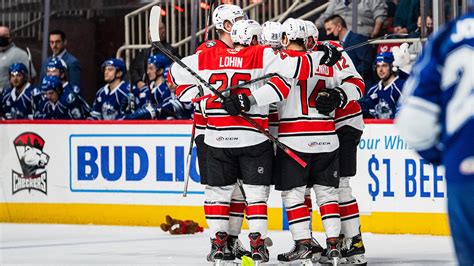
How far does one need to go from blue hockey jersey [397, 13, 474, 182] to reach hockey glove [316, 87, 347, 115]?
10.9ft

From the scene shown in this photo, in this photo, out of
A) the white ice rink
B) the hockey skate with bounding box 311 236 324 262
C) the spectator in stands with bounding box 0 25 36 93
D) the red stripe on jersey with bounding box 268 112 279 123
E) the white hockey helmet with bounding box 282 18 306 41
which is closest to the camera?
the white hockey helmet with bounding box 282 18 306 41

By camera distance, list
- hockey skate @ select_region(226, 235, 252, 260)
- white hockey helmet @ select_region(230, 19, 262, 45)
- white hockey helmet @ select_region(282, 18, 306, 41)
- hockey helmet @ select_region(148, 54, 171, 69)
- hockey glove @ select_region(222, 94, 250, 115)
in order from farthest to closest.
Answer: hockey helmet @ select_region(148, 54, 171, 69)
hockey skate @ select_region(226, 235, 252, 260)
white hockey helmet @ select_region(282, 18, 306, 41)
white hockey helmet @ select_region(230, 19, 262, 45)
hockey glove @ select_region(222, 94, 250, 115)

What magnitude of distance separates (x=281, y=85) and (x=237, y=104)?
26 centimetres

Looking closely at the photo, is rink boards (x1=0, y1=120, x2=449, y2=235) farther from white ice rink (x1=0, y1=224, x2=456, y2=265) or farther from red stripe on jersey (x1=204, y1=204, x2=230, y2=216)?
red stripe on jersey (x1=204, y1=204, x2=230, y2=216)

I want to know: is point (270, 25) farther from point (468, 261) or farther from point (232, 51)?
point (468, 261)

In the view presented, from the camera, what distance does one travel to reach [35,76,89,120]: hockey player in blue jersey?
1010 cm

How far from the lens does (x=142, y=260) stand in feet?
24.5

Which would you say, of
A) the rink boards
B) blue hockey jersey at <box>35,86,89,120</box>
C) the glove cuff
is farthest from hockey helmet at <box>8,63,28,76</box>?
the glove cuff

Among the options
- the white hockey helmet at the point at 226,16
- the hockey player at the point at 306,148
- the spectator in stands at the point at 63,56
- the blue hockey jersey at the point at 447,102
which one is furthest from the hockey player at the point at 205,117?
the blue hockey jersey at the point at 447,102

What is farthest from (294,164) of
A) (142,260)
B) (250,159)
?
(142,260)

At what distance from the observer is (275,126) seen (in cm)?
698

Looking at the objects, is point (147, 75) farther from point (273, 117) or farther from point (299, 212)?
point (299, 212)

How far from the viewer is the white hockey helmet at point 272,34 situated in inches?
271

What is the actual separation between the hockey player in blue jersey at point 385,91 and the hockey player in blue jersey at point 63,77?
2515 millimetres
